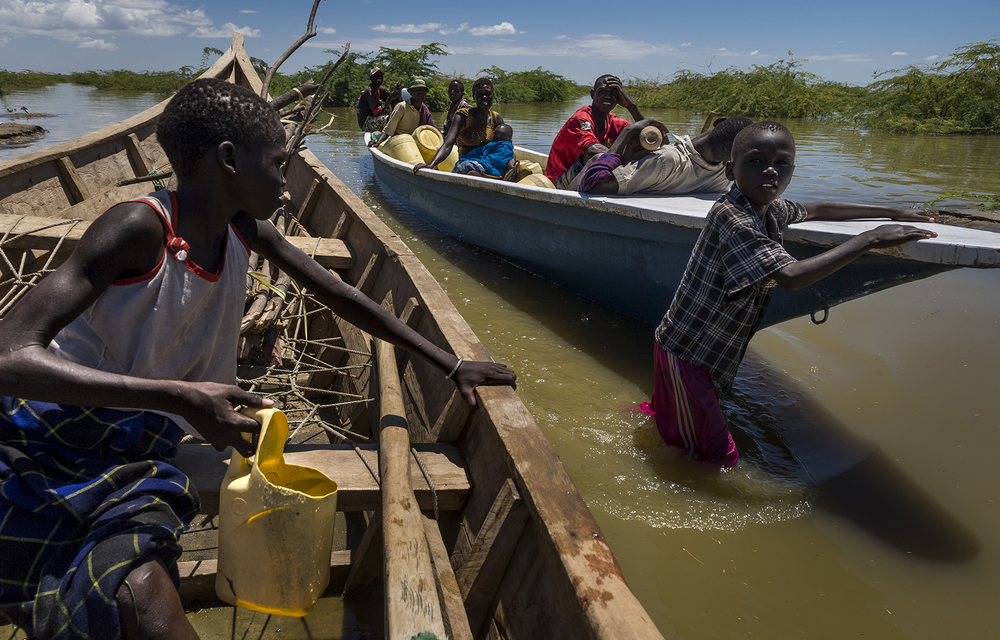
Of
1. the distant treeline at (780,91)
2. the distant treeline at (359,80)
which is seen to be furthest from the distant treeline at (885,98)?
the distant treeline at (359,80)

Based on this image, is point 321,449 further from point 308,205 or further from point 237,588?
point 308,205

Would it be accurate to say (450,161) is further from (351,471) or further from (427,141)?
(351,471)

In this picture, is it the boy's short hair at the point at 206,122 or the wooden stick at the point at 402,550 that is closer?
the wooden stick at the point at 402,550

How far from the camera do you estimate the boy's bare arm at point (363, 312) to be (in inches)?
63.9

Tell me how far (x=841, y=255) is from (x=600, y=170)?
6.84ft

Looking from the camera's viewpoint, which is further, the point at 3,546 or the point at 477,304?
the point at 477,304

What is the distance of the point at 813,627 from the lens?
1896 millimetres

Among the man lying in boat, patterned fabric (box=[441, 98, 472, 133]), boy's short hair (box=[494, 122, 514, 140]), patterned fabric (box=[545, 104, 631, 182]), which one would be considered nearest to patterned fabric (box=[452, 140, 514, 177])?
boy's short hair (box=[494, 122, 514, 140])

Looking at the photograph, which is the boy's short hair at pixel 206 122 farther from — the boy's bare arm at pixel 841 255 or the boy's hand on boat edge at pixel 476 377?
the boy's bare arm at pixel 841 255

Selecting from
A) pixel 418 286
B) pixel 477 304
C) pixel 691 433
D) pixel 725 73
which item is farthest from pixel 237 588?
pixel 725 73

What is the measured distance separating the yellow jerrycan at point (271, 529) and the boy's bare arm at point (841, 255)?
1635 millimetres

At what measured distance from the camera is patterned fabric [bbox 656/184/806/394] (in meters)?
2.10

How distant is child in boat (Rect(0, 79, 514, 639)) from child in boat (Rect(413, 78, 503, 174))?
4.98 m

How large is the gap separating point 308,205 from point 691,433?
3409 millimetres
